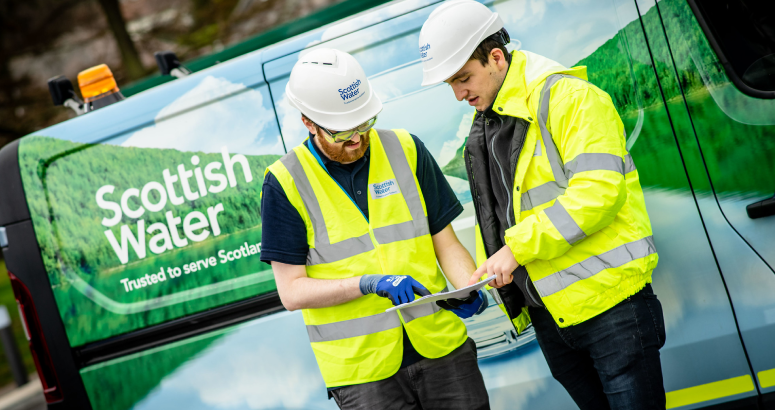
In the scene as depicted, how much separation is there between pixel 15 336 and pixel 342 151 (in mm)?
8838

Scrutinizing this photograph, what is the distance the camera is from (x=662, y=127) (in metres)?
2.06

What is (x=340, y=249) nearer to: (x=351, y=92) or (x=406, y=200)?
(x=406, y=200)

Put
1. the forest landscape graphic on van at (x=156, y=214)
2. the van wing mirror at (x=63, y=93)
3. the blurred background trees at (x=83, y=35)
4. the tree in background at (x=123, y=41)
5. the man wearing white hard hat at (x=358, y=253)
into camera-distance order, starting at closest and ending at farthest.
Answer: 1. the man wearing white hard hat at (x=358, y=253)
2. the forest landscape graphic on van at (x=156, y=214)
3. the van wing mirror at (x=63, y=93)
4. the tree in background at (x=123, y=41)
5. the blurred background trees at (x=83, y=35)

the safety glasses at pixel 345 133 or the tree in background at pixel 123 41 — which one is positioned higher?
the tree in background at pixel 123 41

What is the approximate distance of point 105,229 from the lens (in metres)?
2.39

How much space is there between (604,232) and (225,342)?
1549mm

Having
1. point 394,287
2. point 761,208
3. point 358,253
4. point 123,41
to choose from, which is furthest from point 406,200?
point 123,41

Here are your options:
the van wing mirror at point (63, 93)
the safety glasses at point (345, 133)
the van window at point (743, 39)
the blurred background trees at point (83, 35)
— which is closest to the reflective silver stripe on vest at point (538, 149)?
the safety glasses at point (345, 133)

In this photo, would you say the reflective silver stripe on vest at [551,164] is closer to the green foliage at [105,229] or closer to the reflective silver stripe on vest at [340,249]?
the reflective silver stripe on vest at [340,249]

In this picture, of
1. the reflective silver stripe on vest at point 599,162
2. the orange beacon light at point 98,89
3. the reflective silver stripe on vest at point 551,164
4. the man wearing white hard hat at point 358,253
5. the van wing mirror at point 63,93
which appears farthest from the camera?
the van wing mirror at point 63,93

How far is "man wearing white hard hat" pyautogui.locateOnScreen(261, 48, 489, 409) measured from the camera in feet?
5.75

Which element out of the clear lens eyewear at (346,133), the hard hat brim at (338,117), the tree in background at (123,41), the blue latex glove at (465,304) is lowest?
the blue latex glove at (465,304)

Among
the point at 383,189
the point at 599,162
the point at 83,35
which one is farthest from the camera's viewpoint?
the point at 83,35

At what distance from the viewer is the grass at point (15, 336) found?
6982 mm
